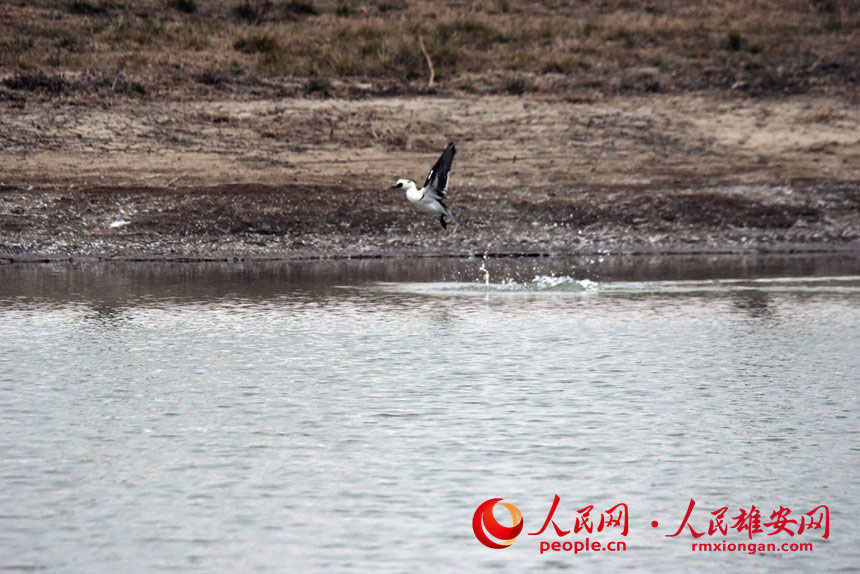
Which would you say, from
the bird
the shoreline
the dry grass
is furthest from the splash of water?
the dry grass

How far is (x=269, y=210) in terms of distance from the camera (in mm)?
24766

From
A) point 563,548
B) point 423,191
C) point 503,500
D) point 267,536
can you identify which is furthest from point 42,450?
point 423,191

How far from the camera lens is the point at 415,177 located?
26.9 meters

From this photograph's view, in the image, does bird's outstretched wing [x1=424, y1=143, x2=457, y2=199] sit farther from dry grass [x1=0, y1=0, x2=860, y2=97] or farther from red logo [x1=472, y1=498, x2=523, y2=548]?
dry grass [x1=0, y1=0, x2=860, y2=97]

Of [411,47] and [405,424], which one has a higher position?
[411,47]

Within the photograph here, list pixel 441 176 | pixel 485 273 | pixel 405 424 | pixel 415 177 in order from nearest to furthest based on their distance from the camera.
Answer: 1. pixel 405 424
2. pixel 441 176
3. pixel 485 273
4. pixel 415 177

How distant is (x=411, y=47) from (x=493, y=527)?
29.0 meters

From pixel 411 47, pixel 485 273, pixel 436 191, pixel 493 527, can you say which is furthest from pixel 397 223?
pixel 493 527

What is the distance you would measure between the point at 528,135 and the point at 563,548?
23558 mm

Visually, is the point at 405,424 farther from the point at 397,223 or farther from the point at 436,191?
the point at 397,223

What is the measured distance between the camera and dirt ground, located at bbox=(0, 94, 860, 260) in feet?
79.3

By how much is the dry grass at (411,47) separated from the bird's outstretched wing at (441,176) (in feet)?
43.2

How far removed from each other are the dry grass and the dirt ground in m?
1.65

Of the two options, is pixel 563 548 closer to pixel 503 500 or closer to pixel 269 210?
pixel 503 500
